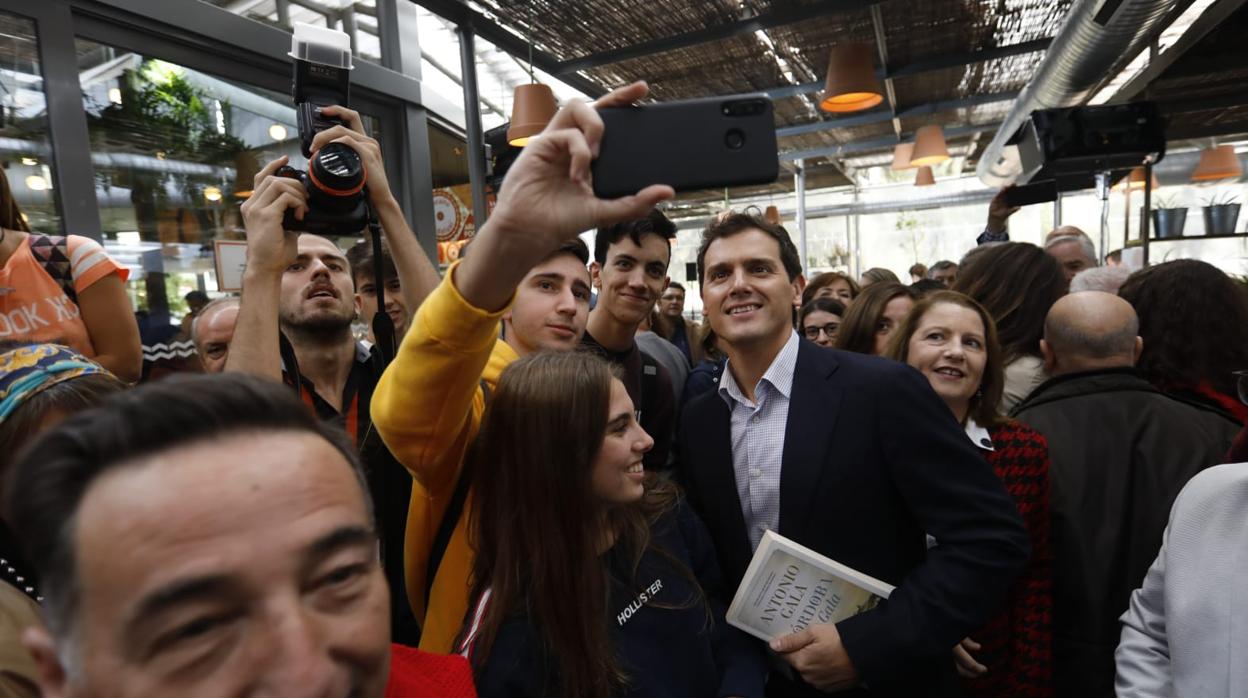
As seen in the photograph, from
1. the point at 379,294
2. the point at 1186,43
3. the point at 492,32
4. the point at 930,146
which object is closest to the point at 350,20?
the point at 492,32

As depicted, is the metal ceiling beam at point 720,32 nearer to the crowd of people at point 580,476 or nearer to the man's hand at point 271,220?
the crowd of people at point 580,476

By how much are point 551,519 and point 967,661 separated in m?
1.23

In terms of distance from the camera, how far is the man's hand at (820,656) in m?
1.35

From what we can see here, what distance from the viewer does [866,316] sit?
274 centimetres

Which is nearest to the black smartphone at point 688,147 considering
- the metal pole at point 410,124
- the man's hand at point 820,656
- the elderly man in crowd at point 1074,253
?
the man's hand at point 820,656

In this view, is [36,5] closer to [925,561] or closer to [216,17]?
[216,17]

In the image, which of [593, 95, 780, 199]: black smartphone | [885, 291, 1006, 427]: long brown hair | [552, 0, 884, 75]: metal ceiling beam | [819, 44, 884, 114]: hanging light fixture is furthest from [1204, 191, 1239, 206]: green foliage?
[593, 95, 780, 199]: black smartphone

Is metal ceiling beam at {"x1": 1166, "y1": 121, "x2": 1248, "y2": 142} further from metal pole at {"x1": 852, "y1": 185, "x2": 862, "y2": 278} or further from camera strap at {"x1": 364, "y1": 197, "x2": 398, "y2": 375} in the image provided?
metal pole at {"x1": 852, "y1": 185, "x2": 862, "y2": 278}

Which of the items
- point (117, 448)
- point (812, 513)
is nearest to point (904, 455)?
point (812, 513)

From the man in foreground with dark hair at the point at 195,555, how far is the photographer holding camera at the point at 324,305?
484 mm

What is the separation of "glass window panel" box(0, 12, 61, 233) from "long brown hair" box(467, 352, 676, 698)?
231cm

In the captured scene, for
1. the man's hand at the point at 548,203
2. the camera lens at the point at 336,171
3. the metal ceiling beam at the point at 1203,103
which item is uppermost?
the metal ceiling beam at the point at 1203,103

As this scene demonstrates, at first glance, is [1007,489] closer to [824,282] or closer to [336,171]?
[336,171]

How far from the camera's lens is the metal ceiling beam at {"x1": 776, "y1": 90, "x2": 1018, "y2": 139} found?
7570mm
